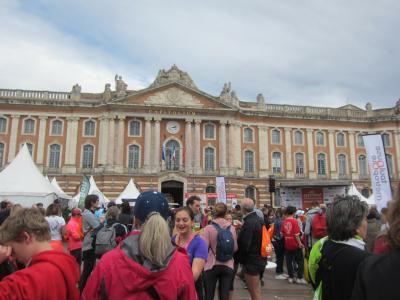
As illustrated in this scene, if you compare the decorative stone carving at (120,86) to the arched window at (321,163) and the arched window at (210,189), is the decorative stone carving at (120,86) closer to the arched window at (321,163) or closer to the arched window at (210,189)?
the arched window at (210,189)

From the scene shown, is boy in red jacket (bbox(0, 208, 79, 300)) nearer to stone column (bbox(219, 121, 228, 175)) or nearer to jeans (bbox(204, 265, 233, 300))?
jeans (bbox(204, 265, 233, 300))

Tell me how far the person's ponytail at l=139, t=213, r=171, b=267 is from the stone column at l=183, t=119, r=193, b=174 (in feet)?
99.0

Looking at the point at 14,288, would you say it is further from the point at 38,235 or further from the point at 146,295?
the point at 146,295

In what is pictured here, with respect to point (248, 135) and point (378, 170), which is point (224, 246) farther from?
point (248, 135)

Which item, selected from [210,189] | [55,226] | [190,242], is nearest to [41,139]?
[210,189]

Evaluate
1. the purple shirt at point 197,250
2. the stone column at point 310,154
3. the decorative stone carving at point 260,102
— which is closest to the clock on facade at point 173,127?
the decorative stone carving at point 260,102

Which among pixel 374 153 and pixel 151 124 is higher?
pixel 151 124

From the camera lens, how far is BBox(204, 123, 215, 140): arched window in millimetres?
34188

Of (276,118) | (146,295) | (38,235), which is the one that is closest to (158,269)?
(146,295)

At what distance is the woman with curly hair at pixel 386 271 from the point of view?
1.73 metres

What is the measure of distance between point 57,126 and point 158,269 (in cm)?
3319

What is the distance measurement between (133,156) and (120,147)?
1.39 m

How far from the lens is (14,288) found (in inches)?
78.9

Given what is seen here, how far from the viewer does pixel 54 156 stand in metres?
32.6
